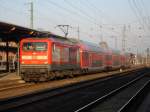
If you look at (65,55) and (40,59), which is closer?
(40,59)

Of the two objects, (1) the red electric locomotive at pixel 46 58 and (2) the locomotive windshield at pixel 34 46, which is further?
(2) the locomotive windshield at pixel 34 46

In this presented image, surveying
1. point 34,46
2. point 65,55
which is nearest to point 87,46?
point 65,55

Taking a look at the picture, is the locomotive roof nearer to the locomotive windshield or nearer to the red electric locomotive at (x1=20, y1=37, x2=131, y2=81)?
the red electric locomotive at (x1=20, y1=37, x2=131, y2=81)

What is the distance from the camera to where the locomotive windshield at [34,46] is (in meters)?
23.0

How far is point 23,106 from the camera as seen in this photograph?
40.2 feet

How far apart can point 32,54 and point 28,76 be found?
1.68 metres

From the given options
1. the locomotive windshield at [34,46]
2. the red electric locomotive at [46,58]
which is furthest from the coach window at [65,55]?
the locomotive windshield at [34,46]

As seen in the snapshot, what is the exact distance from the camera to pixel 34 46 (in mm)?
23312

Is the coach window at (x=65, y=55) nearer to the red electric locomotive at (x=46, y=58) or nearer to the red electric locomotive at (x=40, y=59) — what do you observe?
the red electric locomotive at (x=46, y=58)

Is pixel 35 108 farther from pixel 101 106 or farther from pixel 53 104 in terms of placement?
pixel 101 106

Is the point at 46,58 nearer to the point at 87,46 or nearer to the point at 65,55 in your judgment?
the point at 65,55

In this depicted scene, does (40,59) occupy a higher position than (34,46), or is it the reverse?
(34,46)

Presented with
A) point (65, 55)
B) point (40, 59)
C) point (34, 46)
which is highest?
point (34, 46)

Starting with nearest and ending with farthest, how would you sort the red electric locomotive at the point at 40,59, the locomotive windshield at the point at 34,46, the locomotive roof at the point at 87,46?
1. the red electric locomotive at the point at 40,59
2. the locomotive windshield at the point at 34,46
3. the locomotive roof at the point at 87,46
